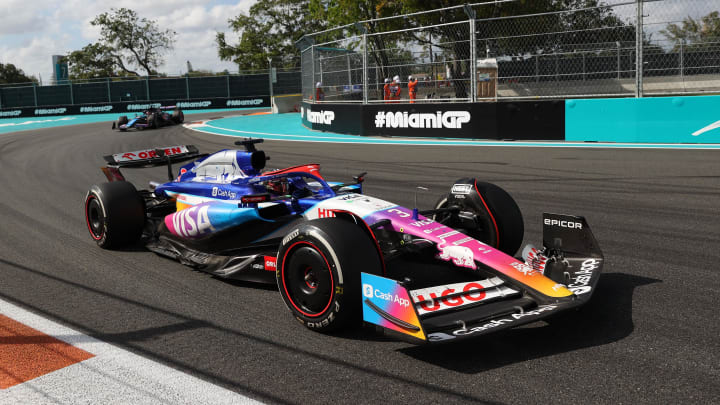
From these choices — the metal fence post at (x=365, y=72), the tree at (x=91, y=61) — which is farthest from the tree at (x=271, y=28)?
the metal fence post at (x=365, y=72)

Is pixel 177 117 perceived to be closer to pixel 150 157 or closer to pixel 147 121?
pixel 147 121

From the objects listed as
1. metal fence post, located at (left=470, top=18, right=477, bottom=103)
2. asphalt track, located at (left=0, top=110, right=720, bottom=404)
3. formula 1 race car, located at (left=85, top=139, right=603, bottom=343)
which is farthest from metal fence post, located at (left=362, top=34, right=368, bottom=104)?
formula 1 race car, located at (left=85, top=139, right=603, bottom=343)

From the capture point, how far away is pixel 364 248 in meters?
3.65

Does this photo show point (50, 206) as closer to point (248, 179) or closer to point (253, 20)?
point (248, 179)

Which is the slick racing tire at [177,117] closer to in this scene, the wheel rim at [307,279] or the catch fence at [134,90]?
the catch fence at [134,90]

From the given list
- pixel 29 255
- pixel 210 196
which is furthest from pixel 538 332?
pixel 29 255

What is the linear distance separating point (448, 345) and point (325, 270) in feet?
2.70

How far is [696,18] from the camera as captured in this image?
12117 mm

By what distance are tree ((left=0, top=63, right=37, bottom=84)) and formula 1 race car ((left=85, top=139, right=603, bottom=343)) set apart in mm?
86475

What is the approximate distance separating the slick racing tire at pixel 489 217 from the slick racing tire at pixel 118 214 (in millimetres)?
2941

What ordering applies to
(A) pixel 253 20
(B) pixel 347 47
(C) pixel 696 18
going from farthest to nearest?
(A) pixel 253 20
(B) pixel 347 47
(C) pixel 696 18

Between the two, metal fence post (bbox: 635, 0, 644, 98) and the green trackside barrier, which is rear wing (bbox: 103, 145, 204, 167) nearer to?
the green trackside barrier

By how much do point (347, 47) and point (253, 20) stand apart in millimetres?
52055

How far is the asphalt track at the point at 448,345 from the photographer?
303 cm
